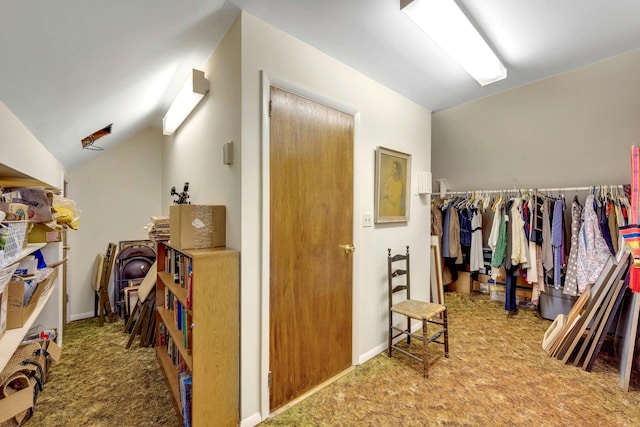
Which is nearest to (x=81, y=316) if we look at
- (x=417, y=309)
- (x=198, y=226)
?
(x=198, y=226)

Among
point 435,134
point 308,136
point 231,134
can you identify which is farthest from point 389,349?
point 435,134

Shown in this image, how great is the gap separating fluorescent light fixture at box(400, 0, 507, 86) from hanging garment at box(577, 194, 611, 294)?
1.85 m

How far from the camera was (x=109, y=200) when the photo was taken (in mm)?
3605

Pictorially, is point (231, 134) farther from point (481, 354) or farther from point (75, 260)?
point (75, 260)

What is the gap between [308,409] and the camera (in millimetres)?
1785

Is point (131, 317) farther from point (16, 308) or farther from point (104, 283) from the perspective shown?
point (16, 308)

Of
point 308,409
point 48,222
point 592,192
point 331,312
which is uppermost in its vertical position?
point 592,192

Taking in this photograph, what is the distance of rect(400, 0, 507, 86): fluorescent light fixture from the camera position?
5.08 ft

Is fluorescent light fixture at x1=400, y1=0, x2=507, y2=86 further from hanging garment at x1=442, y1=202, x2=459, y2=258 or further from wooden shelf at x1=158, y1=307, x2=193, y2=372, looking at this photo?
wooden shelf at x1=158, y1=307, x2=193, y2=372

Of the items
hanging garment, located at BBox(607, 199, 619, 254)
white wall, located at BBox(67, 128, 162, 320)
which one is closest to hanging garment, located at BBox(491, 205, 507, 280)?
hanging garment, located at BBox(607, 199, 619, 254)

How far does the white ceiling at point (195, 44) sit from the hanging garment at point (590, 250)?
150 cm

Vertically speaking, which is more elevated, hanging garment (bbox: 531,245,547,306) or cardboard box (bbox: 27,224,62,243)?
cardboard box (bbox: 27,224,62,243)

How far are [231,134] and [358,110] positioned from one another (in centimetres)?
108

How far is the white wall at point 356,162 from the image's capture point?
1645 mm
